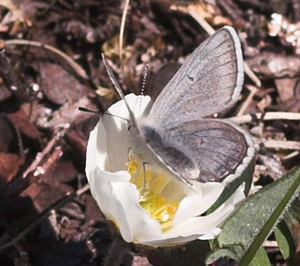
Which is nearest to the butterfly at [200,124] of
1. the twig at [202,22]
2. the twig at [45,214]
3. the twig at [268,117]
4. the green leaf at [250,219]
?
the green leaf at [250,219]

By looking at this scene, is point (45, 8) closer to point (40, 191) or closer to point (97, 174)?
point (40, 191)

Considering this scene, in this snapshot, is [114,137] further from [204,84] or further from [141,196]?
[204,84]

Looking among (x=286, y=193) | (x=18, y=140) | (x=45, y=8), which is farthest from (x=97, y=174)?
(x=45, y=8)

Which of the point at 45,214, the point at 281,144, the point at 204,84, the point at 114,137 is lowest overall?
the point at 281,144

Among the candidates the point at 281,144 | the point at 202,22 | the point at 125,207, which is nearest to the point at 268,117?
the point at 281,144

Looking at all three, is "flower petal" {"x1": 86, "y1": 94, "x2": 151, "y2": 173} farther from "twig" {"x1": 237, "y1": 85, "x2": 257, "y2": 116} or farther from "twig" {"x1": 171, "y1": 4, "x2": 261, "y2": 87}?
"twig" {"x1": 171, "y1": 4, "x2": 261, "y2": 87}

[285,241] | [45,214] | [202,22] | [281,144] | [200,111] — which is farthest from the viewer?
[202,22]

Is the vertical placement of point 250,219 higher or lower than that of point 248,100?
higher
